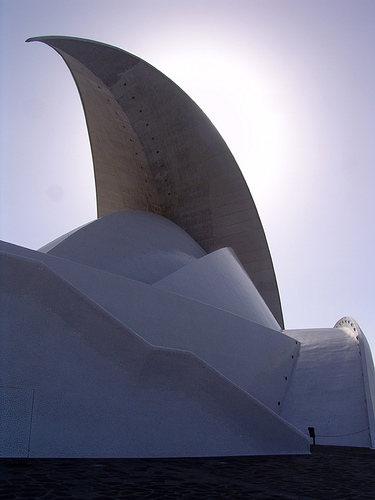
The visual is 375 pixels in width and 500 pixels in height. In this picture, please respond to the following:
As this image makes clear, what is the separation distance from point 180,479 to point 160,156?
1152cm

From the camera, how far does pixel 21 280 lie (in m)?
4.17

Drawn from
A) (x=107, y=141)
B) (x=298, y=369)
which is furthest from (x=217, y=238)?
(x=298, y=369)

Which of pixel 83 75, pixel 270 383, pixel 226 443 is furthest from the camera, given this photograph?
pixel 83 75

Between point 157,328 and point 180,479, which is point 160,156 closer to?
point 157,328

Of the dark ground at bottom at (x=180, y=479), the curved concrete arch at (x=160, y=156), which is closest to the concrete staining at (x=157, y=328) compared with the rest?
the curved concrete arch at (x=160, y=156)

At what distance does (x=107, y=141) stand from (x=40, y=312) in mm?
9892

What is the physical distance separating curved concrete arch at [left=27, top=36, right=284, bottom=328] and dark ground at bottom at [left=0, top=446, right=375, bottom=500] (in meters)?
9.35

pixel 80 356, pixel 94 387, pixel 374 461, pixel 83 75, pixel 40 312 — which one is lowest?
pixel 374 461

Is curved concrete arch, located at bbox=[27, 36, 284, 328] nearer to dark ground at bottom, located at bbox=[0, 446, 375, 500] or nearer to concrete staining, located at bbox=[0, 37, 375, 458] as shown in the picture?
concrete staining, located at bbox=[0, 37, 375, 458]

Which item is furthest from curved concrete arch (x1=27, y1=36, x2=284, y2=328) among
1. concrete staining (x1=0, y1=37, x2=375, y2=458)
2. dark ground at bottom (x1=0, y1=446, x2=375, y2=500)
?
dark ground at bottom (x1=0, y1=446, x2=375, y2=500)

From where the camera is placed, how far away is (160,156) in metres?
13.8

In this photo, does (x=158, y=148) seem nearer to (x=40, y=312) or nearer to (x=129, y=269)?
(x=129, y=269)

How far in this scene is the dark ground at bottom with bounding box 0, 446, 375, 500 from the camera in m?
2.68

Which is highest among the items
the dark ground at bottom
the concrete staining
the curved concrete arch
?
the curved concrete arch
